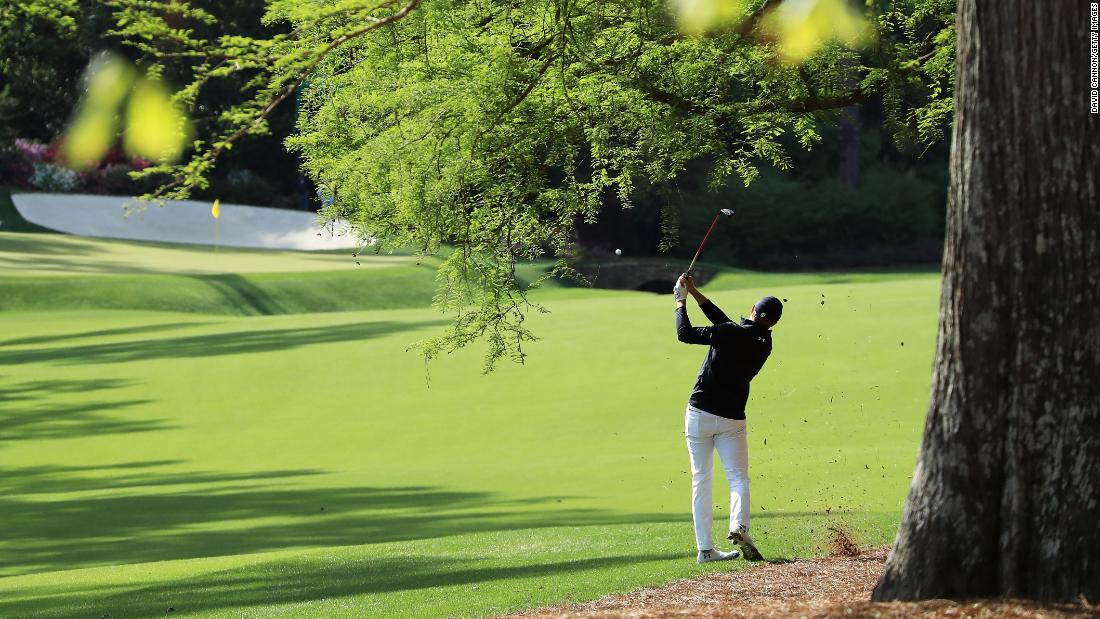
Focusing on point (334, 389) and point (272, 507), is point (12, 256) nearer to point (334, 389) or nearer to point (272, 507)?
point (334, 389)

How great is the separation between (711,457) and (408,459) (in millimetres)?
7866

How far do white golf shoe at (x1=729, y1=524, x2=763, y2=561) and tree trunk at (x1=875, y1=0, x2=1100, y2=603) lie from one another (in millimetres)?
2719

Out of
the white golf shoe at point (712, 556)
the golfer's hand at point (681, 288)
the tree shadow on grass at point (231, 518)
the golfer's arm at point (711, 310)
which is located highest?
the golfer's hand at point (681, 288)

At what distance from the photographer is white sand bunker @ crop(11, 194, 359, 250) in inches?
1976

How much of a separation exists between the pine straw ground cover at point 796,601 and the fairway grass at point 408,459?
15.8 inches

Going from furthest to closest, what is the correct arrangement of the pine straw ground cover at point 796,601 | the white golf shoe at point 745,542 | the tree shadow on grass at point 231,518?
1. the tree shadow on grass at point 231,518
2. the white golf shoe at point 745,542
3. the pine straw ground cover at point 796,601

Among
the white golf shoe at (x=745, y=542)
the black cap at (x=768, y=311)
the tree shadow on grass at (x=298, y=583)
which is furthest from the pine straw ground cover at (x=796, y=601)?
the black cap at (x=768, y=311)

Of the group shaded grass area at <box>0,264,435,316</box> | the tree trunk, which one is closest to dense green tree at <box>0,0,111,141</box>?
shaded grass area at <box>0,264,435,316</box>

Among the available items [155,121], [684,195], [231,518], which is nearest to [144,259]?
[684,195]

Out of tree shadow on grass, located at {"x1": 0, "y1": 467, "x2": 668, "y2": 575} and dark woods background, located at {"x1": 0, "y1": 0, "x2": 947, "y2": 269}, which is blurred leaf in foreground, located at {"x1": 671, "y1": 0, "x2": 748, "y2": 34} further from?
dark woods background, located at {"x1": 0, "y1": 0, "x2": 947, "y2": 269}

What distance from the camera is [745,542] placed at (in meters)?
9.51
